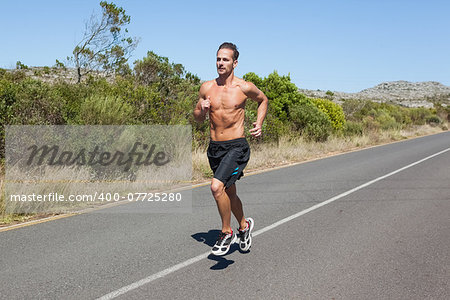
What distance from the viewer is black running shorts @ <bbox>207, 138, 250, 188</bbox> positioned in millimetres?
4715

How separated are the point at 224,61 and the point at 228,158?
1.11 metres

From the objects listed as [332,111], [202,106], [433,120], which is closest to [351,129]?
[332,111]

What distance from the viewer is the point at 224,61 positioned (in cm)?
470

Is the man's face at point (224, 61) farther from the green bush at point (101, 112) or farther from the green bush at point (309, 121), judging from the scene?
the green bush at point (309, 121)

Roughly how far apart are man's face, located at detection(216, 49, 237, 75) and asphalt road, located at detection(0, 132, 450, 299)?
227 centimetres

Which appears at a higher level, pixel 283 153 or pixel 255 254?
pixel 283 153

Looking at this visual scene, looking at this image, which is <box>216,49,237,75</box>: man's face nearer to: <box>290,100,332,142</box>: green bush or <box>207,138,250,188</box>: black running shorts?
<box>207,138,250,188</box>: black running shorts

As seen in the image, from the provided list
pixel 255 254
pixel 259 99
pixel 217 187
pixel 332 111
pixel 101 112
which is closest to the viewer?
pixel 217 187

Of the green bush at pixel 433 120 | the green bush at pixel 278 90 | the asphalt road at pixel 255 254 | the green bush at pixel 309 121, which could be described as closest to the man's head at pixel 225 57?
the asphalt road at pixel 255 254

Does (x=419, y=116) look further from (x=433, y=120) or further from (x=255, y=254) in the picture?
(x=255, y=254)

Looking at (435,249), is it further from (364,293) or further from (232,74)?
(232,74)

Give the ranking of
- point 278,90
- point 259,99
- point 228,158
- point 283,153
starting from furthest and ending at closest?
1. point 278,90
2. point 283,153
3. point 259,99
4. point 228,158

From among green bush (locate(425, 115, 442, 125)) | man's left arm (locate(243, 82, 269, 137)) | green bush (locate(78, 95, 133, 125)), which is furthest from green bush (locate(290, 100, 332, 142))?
green bush (locate(425, 115, 442, 125))

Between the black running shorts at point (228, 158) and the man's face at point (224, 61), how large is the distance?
82cm
